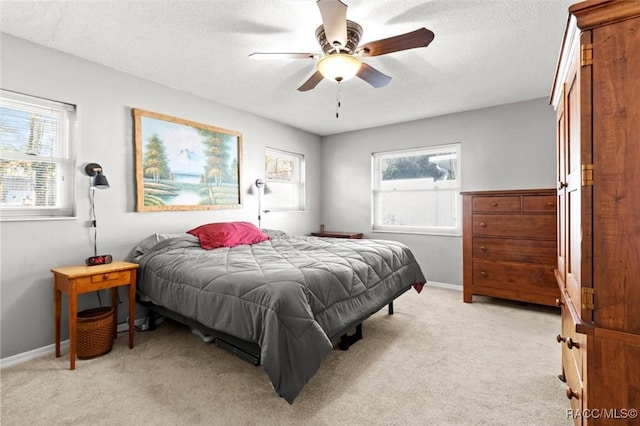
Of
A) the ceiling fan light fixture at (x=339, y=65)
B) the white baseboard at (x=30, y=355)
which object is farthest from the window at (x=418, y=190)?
the white baseboard at (x=30, y=355)

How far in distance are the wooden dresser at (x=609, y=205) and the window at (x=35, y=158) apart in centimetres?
347

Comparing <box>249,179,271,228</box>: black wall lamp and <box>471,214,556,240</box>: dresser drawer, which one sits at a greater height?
<box>249,179,271,228</box>: black wall lamp

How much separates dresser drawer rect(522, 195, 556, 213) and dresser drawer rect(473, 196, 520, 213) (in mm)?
74

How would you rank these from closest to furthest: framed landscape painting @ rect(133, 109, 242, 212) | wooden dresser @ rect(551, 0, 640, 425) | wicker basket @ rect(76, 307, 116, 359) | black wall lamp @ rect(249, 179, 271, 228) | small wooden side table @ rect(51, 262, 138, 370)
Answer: wooden dresser @ rect(551, 0, 640, 425), small wooden side table @ rect(51, 262, 138, 370), wicker basket @ rect(76, 307, 116, 359), framed landscape painting @ rect(133, 109, 242, 212), black wall lamp @ rect(249, 179, 271, 228)

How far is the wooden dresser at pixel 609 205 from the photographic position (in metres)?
1.02

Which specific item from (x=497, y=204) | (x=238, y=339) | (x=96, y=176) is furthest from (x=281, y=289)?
(x=497, y=204)

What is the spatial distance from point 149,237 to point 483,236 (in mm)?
3679

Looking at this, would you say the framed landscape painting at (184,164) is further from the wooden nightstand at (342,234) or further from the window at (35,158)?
the wooden nightstand at (342,234)

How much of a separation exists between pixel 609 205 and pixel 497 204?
2732 millimetres

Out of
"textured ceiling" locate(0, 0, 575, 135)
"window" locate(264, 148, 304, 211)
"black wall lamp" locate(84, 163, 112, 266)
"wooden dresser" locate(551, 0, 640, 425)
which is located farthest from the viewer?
"window" locate(264, 148, 304, 211)

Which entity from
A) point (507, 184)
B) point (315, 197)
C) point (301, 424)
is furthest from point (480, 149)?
point (301, 424)

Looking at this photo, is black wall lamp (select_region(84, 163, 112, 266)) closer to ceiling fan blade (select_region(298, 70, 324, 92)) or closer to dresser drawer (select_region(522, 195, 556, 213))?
ceiling fan blade (select_region(298, 70, 324, 92))

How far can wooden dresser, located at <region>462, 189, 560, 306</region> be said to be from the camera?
10.8 feet

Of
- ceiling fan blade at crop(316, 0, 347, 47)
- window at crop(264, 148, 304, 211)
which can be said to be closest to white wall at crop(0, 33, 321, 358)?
window at crop(264, 148, 304, 211)
